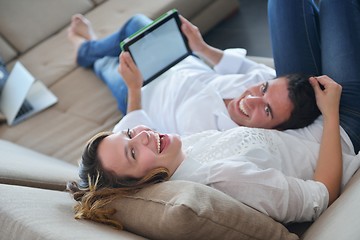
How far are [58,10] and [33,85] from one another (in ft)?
1.81

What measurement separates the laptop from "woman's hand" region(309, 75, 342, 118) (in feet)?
4.16

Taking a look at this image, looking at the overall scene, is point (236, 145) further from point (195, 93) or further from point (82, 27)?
point (82, 27)

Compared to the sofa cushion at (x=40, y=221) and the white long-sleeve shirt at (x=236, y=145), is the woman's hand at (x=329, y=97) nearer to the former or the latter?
the white long-sleeve shirt at (x=236, y=145)

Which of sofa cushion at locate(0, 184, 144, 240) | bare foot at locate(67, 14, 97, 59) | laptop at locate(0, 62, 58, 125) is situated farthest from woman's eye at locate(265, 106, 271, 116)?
bare foot at locate(67, 14, 97, 59)

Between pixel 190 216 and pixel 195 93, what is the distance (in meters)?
0.91

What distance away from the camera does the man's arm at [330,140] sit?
134 centimetres

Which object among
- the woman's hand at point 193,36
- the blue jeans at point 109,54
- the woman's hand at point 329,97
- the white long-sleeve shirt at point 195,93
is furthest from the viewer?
the blue jeans at point 109,54

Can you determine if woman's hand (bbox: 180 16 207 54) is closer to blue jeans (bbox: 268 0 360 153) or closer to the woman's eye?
blue jeans (bbox: 268 0 360 153)

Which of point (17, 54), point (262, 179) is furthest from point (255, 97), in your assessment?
point (17, 54)

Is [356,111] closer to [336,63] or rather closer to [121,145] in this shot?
[336,63]

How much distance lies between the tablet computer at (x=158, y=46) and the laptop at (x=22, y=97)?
59 centimetres

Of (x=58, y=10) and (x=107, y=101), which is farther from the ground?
(x=58, y=10)

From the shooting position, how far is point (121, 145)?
1.32 metres

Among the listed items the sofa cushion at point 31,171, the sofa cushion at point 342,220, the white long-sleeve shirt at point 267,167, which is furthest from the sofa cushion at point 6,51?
the sofa cushion at point 342,220
